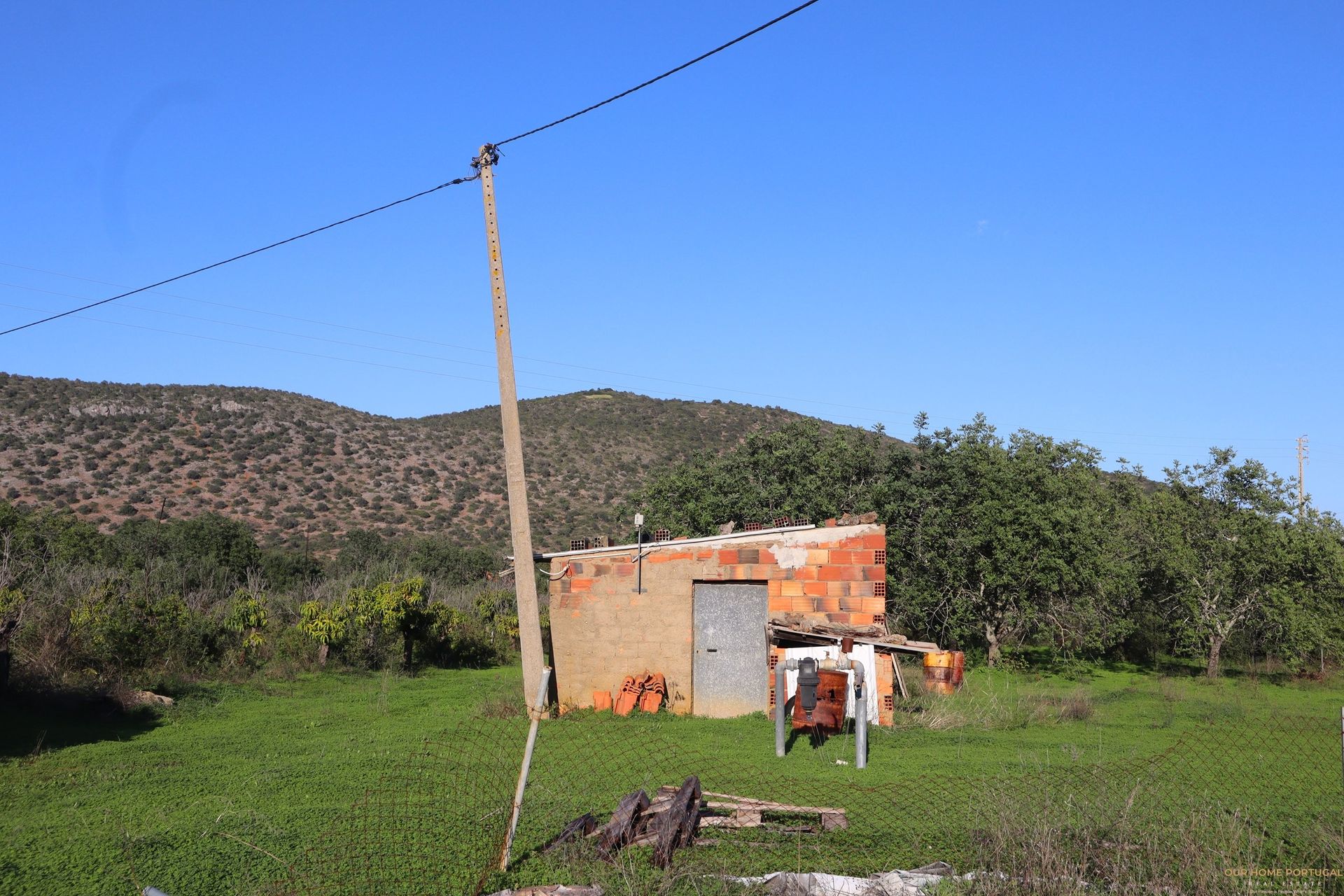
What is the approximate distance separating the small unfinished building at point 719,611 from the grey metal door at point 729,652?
2 centimetres

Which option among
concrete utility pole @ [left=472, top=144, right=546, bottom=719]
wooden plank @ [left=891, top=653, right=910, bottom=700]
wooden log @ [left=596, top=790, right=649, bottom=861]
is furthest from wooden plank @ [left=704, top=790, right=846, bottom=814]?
wooden plank @ [left=891, top=653, right=910, bottom=700]

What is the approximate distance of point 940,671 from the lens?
17375 millimetres

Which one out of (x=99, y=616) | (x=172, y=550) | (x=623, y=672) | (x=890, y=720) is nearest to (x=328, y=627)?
(x=99, y=616)

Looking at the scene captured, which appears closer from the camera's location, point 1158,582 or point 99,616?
point 99,616

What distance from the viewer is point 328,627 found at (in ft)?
72.9

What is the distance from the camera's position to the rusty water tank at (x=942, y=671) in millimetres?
17094

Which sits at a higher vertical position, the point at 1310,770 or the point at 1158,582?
the point at 1158,582

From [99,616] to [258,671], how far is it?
3.63 metres

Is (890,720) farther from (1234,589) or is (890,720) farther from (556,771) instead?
(1234,589)

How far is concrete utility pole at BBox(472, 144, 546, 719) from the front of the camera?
12.0m

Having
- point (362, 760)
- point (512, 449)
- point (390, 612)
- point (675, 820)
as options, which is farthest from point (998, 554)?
point (675, 820)

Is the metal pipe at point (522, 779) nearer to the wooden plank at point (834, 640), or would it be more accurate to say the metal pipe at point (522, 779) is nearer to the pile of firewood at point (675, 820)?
the pile of firewood at point (675, 820)

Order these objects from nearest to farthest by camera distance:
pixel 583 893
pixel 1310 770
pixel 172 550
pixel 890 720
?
pixel 583 893 < pixel 1310 770 < pixel 890 720 < pixel 172 550

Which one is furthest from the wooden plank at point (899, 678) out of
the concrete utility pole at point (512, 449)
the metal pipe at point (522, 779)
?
the metal pipe at point (522, 779)
